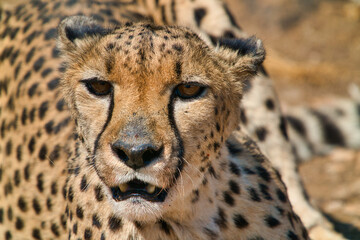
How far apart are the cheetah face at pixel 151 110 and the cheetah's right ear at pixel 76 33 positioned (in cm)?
3

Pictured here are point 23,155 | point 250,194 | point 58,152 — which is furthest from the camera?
point 23,155

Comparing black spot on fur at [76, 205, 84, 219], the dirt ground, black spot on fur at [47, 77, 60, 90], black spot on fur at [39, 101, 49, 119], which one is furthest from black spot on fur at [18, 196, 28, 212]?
the dirt ground

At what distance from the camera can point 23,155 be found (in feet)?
9.91

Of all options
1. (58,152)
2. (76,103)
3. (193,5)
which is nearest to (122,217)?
(76,103)

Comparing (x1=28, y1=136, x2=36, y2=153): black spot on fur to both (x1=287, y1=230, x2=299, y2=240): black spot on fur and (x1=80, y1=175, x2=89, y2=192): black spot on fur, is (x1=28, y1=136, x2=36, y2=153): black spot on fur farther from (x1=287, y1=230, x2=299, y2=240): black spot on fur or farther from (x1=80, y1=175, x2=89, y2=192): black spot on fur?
(x1=287, y1=230, x2=299, y2=240): black spot on fur

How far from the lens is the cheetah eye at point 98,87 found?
195 cm

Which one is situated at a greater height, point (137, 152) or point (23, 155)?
point (137, 152)

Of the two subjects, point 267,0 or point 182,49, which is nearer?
point 182,49

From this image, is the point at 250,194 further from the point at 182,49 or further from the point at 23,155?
the point at 23,155

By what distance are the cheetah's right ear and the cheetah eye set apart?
8.9 inches

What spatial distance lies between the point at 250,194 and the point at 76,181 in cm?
66

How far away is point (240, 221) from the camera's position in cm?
229

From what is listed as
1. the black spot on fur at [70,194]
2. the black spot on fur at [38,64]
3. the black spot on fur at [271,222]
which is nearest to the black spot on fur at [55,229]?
the black spot on fur at [70,194]

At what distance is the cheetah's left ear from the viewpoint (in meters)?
2.18
